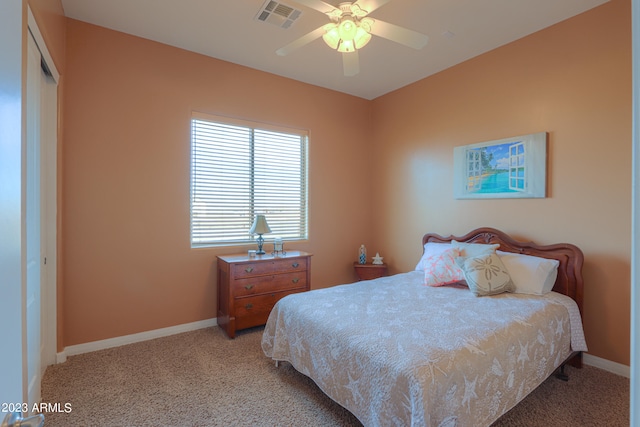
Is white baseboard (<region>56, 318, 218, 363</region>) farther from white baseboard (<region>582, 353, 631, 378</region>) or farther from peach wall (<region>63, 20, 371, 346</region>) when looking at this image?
white baseboard (<region>582, 353, 631, 378</region>)

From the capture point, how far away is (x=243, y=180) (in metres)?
3.75

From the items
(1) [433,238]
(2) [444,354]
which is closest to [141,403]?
(2) [444,354]

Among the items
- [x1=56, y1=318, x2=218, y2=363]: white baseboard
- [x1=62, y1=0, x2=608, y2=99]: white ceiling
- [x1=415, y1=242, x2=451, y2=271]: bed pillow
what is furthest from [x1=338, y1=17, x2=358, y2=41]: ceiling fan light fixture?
[x1=56, y1=318, x2=218, y2=363]: white baseboard

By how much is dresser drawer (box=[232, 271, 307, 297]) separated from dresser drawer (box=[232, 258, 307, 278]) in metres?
0.05

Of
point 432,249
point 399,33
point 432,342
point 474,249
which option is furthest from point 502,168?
point 432,342

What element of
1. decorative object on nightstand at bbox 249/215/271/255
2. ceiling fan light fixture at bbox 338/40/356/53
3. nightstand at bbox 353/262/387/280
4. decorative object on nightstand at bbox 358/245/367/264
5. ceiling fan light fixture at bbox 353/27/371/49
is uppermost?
ceiling fan light fixture at bbox 353/27/371/49

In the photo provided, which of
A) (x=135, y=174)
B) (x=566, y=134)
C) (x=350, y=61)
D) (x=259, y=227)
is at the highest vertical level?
(x=350, y=61)

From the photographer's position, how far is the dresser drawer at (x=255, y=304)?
3.21 metres

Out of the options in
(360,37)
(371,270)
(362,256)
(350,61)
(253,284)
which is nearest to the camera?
(360,37)

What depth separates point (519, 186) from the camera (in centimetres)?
303

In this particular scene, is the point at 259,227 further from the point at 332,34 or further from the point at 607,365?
the point at 607,365

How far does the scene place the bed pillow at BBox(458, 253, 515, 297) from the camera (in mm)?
2525

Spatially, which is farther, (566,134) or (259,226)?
(259,226)

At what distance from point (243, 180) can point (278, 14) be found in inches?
70.9
